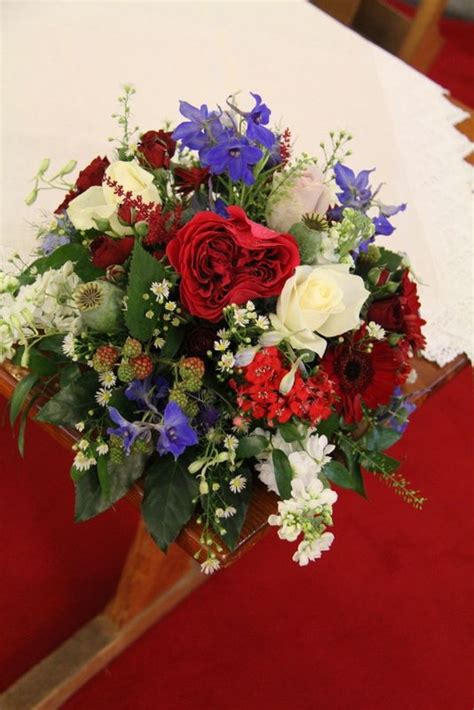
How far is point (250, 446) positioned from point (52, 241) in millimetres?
342

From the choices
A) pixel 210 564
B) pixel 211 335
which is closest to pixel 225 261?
pixel 211 335

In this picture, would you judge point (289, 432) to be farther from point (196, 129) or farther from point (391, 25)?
point (391, 25)

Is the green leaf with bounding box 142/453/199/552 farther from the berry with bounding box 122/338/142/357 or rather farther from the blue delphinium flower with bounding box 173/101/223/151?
the blue delphinium flower with bounding box 173/101/223/151

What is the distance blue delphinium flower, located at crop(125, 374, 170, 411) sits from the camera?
787mm

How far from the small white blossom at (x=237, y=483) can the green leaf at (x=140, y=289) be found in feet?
0.60

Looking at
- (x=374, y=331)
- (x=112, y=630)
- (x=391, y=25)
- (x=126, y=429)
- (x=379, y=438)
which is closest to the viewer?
(x=126, y=429)

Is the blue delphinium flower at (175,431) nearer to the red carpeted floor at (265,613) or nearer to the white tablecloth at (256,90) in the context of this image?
the white tablecloth at (256,90)

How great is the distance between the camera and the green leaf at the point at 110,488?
0.81 m

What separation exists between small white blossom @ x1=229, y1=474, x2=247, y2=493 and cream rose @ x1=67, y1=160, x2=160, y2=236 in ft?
0.96

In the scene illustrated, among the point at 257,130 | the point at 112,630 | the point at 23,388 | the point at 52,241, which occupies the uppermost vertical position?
the point at 257,130

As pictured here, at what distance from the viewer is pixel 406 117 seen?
1.58 metres

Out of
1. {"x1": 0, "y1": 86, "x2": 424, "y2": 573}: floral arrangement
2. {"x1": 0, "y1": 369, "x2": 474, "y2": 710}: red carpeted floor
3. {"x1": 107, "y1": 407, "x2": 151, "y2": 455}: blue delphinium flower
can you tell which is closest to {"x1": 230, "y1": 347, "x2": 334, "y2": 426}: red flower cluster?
{"x1": 0, "y1": 86, "x2": 424, "y2": 573}: floral arrangement

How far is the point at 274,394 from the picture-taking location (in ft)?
2.54

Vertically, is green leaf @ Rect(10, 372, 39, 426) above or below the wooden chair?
below
